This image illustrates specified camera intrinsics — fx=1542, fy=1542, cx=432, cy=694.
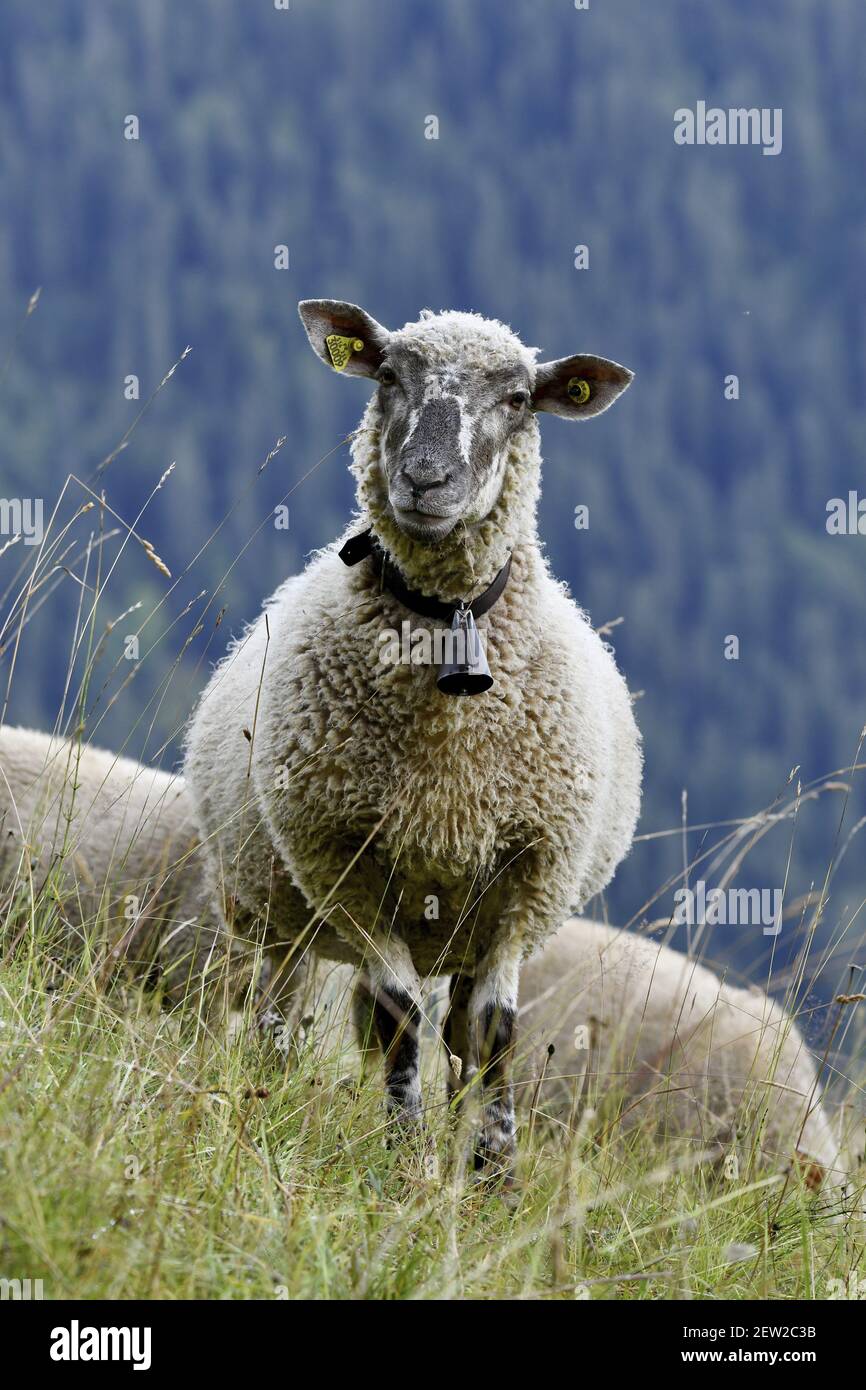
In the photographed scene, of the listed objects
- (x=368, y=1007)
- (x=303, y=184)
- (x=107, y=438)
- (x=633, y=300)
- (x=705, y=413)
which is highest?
(x=303, y=184)

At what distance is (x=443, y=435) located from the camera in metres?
4.14

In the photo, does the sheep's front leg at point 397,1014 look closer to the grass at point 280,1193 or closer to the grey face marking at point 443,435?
the grass at point 280,1193

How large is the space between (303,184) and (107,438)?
64.8m

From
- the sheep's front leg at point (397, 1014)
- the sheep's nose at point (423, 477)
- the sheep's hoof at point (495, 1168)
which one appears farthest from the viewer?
the sheep's front leg at point (397, 1014)

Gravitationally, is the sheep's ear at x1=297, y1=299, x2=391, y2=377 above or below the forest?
below

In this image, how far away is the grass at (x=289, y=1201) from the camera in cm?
240

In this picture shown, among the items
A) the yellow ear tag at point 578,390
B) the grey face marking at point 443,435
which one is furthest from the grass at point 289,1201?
the yellow ear tag at point 578,390

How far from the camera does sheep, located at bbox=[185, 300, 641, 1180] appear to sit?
166 inches

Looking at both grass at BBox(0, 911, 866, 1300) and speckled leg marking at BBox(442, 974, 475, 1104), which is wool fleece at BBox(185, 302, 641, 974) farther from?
grass at BBox(0, 911, 866, 1300)

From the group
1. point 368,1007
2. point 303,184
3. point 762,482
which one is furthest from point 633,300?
point 368,1007

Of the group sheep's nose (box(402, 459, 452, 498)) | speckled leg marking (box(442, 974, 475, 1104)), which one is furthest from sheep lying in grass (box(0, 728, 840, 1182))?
sheep's nose (box(402, 459, 452, 498))

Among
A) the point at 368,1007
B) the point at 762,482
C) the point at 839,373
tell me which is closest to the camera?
the point at 368,1007
